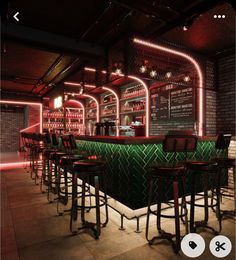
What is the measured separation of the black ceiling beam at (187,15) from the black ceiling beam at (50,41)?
1469mm

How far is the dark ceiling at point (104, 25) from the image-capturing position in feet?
10.9

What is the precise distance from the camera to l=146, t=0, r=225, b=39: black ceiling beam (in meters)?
3.06

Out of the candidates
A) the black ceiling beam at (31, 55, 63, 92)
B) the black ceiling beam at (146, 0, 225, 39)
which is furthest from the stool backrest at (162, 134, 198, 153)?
the black ceiling beam at (31, 55, 63, 92)

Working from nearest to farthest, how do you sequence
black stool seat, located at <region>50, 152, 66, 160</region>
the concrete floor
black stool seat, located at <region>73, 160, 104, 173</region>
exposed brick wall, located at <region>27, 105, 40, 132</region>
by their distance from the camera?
1. the concrete floor
2. black stool seat, located at <region>73, 160, 104, 173</region>
3. black stool seat, located at <region>50, 152, 66, 160</region>
4. exposed brick wall, located at <region>27, 105, 40, 132</region>

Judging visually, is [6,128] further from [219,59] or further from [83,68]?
[219,59]

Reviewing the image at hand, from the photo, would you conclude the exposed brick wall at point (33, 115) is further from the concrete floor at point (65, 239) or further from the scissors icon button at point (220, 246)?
the scissors icon button at point (220, 246)

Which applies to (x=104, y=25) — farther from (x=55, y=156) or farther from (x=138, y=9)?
(x=55, y=156)

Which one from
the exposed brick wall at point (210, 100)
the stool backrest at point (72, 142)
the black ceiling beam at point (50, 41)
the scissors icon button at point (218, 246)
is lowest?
the scissors icon button at point (218, 246)

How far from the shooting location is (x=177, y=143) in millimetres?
2420

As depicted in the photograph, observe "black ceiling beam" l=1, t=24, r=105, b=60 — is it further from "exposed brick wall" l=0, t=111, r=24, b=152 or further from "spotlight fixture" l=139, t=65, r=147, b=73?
"exposed brick wall" l=0, t=111, r=24, b=152

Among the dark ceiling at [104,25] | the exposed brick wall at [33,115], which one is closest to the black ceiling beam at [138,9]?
the dark ceiling at [104,25]

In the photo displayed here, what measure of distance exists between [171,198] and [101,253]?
1747 mm

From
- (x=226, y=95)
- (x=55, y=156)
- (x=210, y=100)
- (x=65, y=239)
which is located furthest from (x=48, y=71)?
(x=65, y=239)

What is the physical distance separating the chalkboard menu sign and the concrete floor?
2.46 metres
